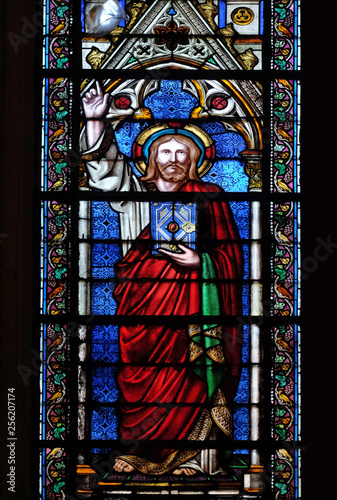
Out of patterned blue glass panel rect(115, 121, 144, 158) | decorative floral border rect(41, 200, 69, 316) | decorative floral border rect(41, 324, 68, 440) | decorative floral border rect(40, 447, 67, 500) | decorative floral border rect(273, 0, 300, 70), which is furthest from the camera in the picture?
decorative floral border rect(273, 0, 300, 70)

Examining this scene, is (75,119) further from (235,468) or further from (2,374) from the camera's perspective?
(235,468)

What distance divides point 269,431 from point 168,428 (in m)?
0.70

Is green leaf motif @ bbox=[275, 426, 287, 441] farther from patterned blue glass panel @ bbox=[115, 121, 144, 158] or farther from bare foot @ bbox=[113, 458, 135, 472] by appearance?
patterned blue glass panel @ bbox=[115, 121, 144, 158]

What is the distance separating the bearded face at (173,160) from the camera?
7.58 meters

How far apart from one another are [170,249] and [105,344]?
0.82 meters

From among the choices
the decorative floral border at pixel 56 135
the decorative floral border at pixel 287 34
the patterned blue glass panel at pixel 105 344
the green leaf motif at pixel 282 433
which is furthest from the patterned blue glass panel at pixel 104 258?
the decorative floral border at pixel 287 34

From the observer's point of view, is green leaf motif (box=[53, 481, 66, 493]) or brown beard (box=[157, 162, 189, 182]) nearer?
green leaf motif (box=[53, 481, 66, 493])

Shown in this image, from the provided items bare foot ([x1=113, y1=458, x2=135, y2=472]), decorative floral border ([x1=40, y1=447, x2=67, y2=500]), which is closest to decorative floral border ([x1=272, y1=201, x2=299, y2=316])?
bare foot ([x1=113, y1=458, x2=135, y2=472])

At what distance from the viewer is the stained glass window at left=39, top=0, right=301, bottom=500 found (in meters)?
7.21

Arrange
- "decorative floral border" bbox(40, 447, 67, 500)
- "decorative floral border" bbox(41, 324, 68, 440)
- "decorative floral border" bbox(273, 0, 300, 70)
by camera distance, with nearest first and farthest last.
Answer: "decorative floral border" bbox(40, 447, 67, 500) < "decorative floral border" bbox(41, 324, 68, 440) < "decorative floral border" bbox(273, 0, 300, 70)

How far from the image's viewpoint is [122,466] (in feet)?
23.5

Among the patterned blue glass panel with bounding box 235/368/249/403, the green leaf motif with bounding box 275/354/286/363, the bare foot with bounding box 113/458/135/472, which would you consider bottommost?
the bare foot with bounding box 113/458/135/472

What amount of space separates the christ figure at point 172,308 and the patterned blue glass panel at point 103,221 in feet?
0.16

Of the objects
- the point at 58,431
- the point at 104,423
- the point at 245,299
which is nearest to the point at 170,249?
the point at 245,299
